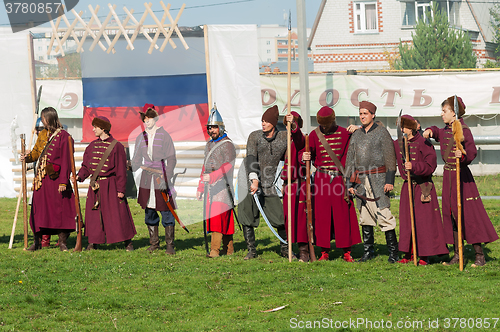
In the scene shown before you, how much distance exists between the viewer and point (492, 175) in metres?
15.9

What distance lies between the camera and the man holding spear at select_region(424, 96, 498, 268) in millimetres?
6547

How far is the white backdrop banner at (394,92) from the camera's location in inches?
621

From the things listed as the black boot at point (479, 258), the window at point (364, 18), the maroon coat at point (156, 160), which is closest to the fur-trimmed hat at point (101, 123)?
the maroon coat at point (156, 160)

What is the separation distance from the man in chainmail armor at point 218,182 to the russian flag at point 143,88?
6.58m

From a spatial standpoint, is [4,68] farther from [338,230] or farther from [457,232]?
[457,232]

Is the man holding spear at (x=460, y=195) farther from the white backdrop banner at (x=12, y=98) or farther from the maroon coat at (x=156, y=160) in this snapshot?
the white backdrop banner at (x=12, y=98)

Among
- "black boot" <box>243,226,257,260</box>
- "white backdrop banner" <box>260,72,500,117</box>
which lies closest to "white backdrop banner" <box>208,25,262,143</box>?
"white backdrop banner" <box>260,72,500,117</box>

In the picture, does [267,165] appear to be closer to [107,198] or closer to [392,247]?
[392,247]

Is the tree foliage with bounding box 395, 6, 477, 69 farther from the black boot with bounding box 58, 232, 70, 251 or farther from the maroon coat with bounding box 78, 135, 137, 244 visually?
the black boot with bounding box 58, 232, 70, 251

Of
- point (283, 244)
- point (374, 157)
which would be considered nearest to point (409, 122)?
point (374, 157)

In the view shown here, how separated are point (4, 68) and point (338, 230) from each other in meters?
9.92

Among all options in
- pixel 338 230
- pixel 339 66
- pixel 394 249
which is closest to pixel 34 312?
pixel 338 230

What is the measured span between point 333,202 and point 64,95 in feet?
34.2

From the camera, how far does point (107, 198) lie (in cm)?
814
